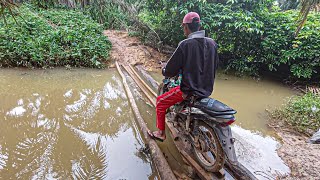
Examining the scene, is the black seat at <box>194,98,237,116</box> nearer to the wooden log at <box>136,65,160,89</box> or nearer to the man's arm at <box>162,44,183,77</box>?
the man's arm at <box>162,44,183,77</box>

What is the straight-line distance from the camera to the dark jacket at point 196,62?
2863 millimetres

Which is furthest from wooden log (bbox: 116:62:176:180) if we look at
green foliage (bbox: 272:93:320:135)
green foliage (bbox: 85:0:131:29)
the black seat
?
green foliage (bbox: 85:0:131:29)

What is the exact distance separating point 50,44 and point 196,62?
700 cm

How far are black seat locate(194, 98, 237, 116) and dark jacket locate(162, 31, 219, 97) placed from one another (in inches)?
5.1

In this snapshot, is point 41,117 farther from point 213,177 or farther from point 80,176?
point 213,177

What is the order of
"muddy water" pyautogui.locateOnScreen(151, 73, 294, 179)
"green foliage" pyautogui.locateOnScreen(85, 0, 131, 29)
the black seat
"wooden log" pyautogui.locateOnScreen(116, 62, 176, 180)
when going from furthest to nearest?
"green foliage" pyautogui.locateOnScreen(85, 0, 131, 29), "muddy water" pyautogui.locateOnScreen(151, 73, 294, 179), "wooden log" pyautogui.locateOnScreen(116, 62, 176, 180), the black seat

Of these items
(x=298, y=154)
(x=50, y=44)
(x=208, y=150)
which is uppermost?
(x=50, y=44)

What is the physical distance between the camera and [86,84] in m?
6.62

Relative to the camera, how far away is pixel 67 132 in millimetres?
3965

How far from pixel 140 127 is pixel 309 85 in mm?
6385

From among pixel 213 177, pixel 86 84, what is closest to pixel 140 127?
pixel 213 177

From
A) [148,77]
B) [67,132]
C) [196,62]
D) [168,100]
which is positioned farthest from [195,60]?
[148,77]

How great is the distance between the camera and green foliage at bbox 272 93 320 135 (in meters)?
4.53

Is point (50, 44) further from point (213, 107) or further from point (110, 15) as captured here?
point (213, 107)
